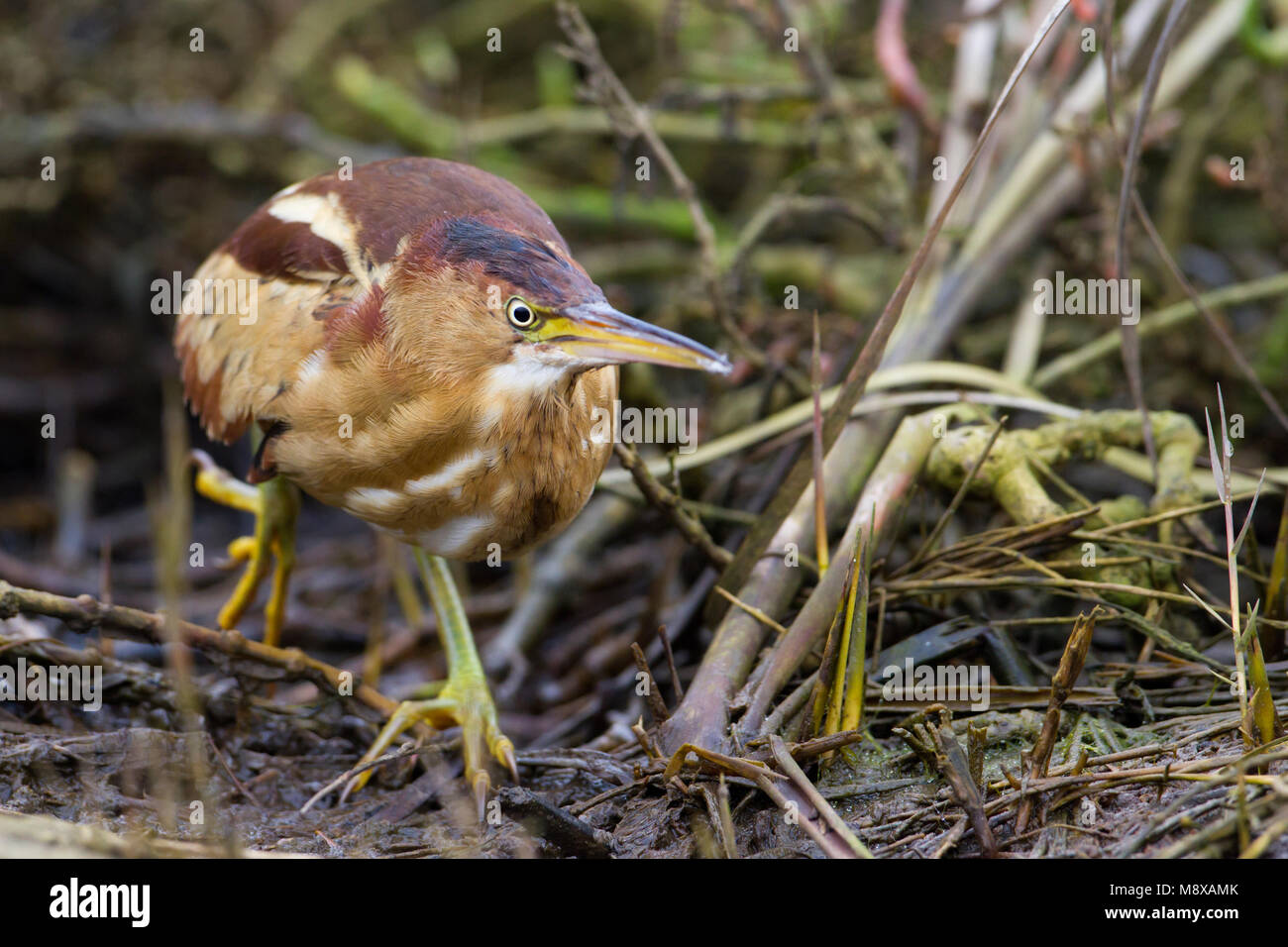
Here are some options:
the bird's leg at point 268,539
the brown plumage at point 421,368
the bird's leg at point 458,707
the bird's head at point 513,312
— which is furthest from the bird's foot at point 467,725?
the bird's head at point 513,312

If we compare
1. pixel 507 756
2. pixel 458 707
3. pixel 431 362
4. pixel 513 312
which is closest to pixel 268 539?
pixel 458 707

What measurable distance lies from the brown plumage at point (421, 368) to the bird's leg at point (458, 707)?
36 cm

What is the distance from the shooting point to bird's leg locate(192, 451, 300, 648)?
8.84 feet

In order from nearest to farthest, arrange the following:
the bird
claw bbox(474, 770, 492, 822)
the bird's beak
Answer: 1. the bird's beak
2. the bird
3. claw bbox(474, 770, 492, 822)

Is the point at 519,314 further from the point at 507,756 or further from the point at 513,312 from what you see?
the point at 507,756

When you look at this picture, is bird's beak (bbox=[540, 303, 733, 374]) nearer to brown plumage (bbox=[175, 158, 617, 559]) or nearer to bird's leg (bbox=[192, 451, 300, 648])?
brown plumage (bbox=[175, 158, 617, 559])

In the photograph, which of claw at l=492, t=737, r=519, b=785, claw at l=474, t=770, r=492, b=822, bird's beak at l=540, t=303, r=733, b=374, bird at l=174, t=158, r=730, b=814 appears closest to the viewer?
bird's beak at l=540, t=303, r=733, b=374

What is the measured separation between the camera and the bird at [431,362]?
1893 millimetres

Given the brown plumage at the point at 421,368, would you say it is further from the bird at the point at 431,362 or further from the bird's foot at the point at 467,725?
the bird's foot at the point at 467,725

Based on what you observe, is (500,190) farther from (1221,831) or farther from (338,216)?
(1221,831)

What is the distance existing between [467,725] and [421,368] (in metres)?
0.75

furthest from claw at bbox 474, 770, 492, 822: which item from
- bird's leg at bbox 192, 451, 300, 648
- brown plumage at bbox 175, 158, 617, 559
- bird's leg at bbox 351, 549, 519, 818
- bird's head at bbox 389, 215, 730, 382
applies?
bird's leg at bbox 192, 451, 300, 648

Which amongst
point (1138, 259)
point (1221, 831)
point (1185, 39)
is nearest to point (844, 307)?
point (1138, 259)

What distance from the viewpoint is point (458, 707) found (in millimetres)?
2414
